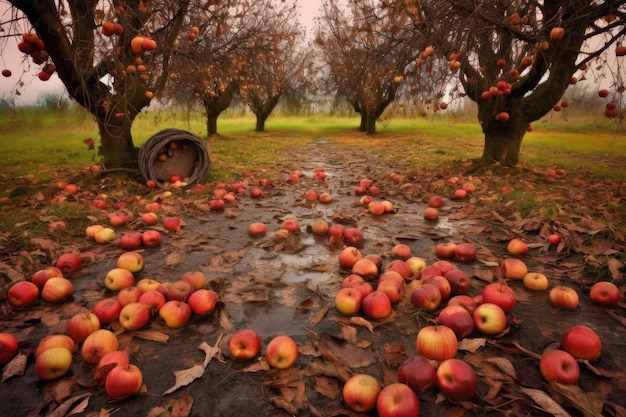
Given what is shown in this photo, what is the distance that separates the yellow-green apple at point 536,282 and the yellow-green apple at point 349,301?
1552mm

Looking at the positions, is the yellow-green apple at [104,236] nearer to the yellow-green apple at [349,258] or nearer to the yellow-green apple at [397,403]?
the yellow-green apple at [349,258]

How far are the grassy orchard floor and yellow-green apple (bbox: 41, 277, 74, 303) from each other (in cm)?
10

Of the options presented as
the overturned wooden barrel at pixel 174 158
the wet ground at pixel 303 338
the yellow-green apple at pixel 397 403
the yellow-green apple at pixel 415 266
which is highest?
the overturned wooden barrel at pixel 174 158

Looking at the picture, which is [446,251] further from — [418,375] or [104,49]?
[104,49]

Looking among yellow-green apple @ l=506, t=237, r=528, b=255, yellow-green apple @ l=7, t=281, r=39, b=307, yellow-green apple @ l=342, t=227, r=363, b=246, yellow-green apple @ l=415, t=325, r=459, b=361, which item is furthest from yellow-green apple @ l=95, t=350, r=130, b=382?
yellow-green apple @ l=506, t=237, r=528, b=255

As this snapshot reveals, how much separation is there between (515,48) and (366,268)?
19.1 ft

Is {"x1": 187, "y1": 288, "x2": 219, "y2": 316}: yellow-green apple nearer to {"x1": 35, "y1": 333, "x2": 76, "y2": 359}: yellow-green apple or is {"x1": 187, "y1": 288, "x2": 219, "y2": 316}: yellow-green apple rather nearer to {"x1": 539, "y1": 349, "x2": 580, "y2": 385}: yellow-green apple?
{"x1": 35, "y1": 333, "x2": 76, "y2": 359}: yellow-green apple

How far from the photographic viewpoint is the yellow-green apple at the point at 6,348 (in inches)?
84.9

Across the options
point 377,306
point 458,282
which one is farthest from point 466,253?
point 377,306

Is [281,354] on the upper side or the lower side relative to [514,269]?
lower

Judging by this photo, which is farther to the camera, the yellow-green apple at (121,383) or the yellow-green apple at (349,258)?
the yellow-green apple at (349,258)

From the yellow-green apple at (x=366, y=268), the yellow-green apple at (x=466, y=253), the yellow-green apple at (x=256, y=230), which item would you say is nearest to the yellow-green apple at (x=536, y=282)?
the yellow-green apple at (x=466, y=253)

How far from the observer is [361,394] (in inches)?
69.6

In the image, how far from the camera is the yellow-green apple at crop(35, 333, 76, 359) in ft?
7.01
